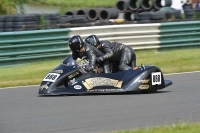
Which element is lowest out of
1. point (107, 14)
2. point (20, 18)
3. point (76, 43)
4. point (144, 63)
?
point (107, 14)

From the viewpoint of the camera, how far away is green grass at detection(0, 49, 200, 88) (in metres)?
12.0

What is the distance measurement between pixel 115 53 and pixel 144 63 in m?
4.61

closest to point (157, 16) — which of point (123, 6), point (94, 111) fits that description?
point (123, 6)

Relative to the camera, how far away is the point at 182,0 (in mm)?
28922

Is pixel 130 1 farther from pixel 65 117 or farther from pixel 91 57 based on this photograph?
pixel 65 117

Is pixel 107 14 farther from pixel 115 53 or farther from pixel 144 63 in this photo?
pixel 115 53

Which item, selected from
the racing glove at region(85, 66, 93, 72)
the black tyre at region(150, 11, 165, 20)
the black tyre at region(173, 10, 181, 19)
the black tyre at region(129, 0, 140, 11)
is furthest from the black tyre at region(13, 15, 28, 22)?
the black tyre at region(129, 0, 140, 11)

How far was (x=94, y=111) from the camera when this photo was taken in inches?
307

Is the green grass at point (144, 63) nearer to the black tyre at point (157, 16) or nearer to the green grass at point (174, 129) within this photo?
the black tyre at point (157, 16)

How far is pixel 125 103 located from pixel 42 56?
19.7 feet

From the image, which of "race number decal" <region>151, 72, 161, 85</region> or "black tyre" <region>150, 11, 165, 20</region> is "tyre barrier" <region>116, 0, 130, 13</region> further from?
"race number decal" <region>151, 72, 161, 85</region>

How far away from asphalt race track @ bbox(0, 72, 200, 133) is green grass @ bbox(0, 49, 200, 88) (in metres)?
1.74

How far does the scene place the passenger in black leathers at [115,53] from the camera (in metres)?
9.64

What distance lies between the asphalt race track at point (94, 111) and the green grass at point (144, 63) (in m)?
1.74
